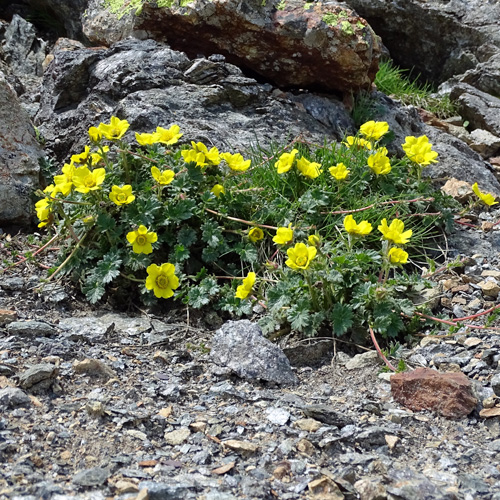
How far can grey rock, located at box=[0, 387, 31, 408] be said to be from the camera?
1.94 m

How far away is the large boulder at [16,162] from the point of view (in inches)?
143

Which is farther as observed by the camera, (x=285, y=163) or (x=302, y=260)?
(x=285, y=163)

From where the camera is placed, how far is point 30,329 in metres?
2.52

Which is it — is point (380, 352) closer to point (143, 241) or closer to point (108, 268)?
point (143, 241)

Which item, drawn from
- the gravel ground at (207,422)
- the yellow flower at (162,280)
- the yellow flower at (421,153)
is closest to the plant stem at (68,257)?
the gravel ground at (207,422)

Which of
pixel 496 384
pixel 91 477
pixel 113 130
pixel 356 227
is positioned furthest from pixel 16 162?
pixel 496 384

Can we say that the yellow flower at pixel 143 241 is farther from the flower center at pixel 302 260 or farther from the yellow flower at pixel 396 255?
the yellow flower at pixel 396 255

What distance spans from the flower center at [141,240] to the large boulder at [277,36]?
2223 mm

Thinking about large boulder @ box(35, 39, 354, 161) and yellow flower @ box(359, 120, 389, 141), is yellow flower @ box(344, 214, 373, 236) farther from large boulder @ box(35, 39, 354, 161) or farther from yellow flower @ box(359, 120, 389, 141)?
large boulder @ box(35, 39, 354, 161)

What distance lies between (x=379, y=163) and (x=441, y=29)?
4.09 metres

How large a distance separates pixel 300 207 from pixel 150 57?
1.82 m

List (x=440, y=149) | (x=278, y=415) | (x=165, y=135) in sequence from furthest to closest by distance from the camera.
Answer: (x=440, y=149) → (x=165, y=135) → (x=278, y=415)

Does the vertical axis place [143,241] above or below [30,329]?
above

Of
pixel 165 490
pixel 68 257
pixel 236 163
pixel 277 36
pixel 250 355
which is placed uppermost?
pixel 277 36
